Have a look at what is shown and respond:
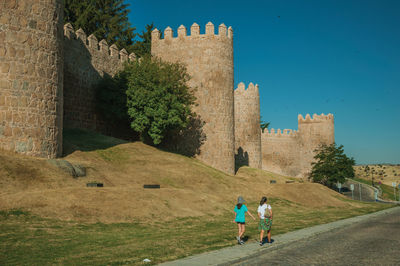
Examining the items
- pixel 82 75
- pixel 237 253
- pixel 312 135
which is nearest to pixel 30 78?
pixel 82 75

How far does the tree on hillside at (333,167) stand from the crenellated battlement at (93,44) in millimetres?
31599

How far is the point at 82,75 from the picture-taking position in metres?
33.5

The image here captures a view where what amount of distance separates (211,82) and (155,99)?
25.2 feet

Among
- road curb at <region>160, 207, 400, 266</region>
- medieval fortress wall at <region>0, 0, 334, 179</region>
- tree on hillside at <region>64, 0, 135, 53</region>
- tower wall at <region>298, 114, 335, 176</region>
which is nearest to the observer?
road curb at <region>160, 207, 400, 266</region>

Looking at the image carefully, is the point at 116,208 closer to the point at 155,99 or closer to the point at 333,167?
the point at 155,99

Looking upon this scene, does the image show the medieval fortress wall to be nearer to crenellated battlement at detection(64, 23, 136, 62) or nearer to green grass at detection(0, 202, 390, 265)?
crenellated battlement at detection(64, 23, 136, 62)

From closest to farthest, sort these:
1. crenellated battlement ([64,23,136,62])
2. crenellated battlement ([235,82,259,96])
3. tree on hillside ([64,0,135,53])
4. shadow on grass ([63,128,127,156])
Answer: shadow on grass ([63,128,127,156]) < crenellated battlement ([64,23,136,62]) < tree on hillside ([64,0,135,53]) < crenellated battlement ([235,82,259,96])

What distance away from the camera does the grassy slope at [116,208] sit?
37.8 ft

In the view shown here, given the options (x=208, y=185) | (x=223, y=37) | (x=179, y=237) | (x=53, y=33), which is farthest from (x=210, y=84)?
(x=179, y=237)

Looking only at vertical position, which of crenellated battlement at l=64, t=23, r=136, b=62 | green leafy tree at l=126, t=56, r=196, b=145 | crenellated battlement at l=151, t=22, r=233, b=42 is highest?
crenellated battlement at l=151, t=22, r=233, b=42

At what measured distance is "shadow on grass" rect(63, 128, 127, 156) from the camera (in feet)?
84.6

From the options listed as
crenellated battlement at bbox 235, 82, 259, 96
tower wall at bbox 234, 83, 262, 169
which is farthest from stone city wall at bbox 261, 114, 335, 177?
crenellated battlement at bbox 235, 82, 259, 96

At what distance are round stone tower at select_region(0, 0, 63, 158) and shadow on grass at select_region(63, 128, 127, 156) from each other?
8.27 ft

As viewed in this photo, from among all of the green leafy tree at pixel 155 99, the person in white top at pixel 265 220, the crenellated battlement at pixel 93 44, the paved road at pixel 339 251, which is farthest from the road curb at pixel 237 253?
the crenellated battlement at pixel 93 44
